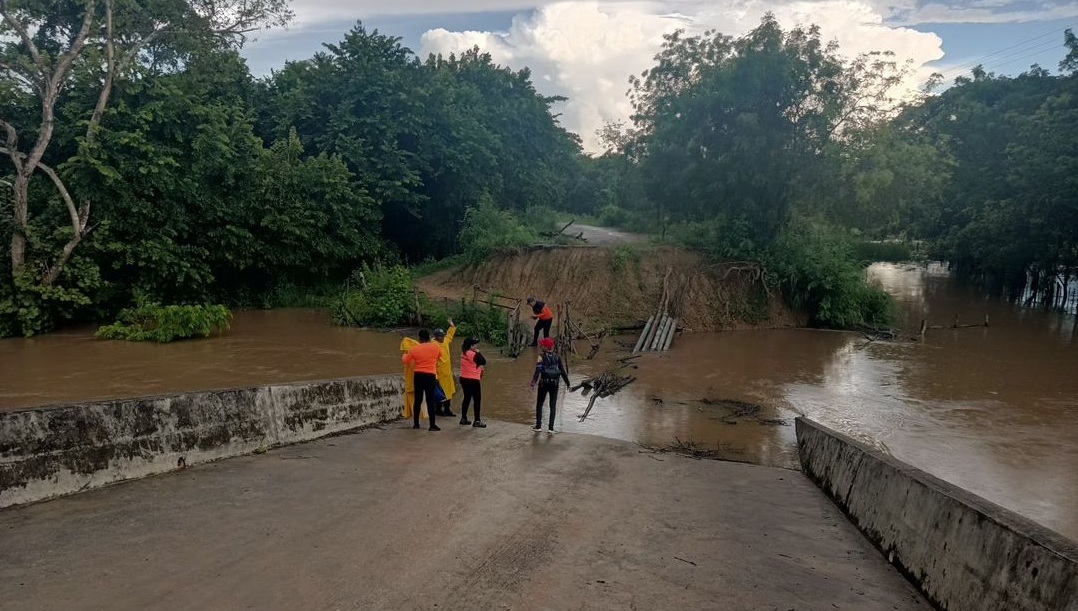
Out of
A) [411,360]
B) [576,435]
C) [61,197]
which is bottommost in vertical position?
[576,435]

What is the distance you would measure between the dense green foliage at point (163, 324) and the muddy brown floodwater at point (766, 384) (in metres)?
0.44

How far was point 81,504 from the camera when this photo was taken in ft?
17.9

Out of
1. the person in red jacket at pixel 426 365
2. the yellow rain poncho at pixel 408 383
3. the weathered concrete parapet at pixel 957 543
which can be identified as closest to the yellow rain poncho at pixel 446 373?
the yellow rain poncho at pixel 408 383

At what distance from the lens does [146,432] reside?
21.4 feet

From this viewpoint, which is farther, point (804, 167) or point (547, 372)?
point (804, 167)

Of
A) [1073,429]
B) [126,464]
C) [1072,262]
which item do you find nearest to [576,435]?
[126,464]

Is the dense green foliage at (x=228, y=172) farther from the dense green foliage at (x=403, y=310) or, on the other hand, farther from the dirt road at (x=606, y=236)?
the dirt road at (x=606, y=236)

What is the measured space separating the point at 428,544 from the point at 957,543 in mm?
3727

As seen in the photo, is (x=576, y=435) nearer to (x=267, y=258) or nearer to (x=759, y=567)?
(x=759, y=567)

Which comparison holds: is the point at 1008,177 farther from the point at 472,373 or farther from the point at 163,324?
the point at 163,324

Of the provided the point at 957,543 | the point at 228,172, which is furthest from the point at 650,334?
the point at 957,543

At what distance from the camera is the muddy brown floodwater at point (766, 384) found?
10.9 metres

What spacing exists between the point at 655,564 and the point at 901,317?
2802cm

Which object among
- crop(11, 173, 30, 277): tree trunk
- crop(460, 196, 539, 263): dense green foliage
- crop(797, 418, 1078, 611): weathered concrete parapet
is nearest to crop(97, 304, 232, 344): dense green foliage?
crop(11, 173, 30, 277): tree trunk
